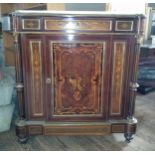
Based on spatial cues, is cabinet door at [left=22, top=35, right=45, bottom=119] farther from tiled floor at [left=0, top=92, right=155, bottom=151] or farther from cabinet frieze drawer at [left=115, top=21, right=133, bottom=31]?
cabinet frieze drawer at [left=115, top=21, right=133, bottom=31]

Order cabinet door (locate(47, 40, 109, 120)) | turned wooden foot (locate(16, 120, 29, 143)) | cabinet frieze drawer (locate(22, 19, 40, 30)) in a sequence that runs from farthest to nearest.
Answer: turned wooden foot (locate(16, 120, 29, 143)), cabinet door (locate(47, 40, 109, 120)), cabinet frieze drawer (locate(22, 19, 40, 30))

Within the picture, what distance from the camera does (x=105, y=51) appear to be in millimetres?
1700

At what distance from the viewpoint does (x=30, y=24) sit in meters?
1.59

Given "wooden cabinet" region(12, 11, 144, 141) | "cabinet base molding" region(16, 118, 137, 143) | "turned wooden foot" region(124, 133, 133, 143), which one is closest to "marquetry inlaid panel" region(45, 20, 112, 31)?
"wooden cabinet" region(12, 11, 144, 141)

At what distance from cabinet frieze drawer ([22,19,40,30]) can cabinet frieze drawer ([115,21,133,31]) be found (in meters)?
0.55

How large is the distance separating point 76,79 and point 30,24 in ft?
1.72

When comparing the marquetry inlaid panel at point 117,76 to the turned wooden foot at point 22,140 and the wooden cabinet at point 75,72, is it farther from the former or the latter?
the turned wooden foot at point 22,140

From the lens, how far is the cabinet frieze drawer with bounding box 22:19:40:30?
5.17 ft

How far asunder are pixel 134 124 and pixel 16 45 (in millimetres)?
1112

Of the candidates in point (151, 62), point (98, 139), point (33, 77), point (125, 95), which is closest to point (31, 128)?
point (33, 77)

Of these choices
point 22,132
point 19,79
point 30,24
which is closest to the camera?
point 30,24

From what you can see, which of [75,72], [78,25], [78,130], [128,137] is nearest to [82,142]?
[78,130]

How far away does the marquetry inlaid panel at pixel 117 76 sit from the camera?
170 centimetres

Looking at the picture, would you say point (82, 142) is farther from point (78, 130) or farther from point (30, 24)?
point (30, 24)
